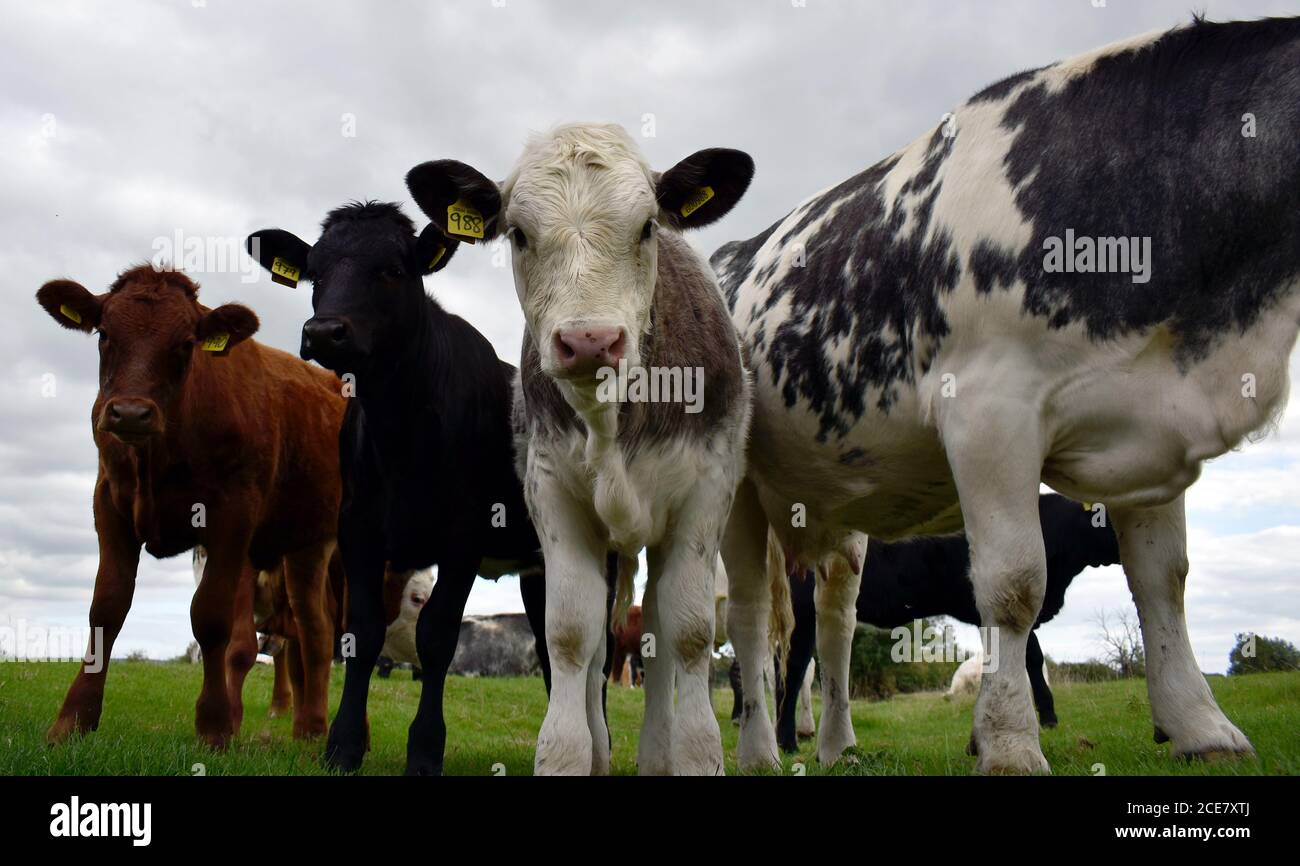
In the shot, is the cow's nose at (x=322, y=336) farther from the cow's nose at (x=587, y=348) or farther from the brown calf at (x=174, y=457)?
the cow's nose at (x=587, y=348)

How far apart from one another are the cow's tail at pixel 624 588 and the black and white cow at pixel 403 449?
70cm

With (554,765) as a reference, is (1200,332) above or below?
above

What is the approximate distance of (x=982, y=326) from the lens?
532 cm

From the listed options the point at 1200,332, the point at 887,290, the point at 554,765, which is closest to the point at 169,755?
the point at 554,765

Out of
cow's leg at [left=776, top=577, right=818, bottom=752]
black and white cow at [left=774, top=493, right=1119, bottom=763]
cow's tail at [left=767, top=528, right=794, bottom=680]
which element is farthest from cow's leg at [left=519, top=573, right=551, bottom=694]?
black and white cow at [left=774, top=493, right=1119, bottom=763]

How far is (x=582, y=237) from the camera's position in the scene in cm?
511

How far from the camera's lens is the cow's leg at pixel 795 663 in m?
10.4

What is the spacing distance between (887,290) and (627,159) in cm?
157

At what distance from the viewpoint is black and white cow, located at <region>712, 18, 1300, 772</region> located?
16.4ft

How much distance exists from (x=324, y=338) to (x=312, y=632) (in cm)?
330

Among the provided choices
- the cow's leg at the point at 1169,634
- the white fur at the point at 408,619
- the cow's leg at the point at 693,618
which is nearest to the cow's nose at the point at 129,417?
the cow's leg at the point at 693,618

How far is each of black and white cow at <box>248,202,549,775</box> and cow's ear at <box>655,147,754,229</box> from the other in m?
1.68

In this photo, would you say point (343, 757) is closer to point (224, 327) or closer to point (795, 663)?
point (224, 327)
